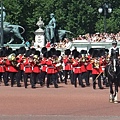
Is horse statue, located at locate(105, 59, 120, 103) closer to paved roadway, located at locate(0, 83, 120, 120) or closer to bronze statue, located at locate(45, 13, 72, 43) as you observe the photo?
paved roadway, located at locate(0, 83, 120, 120)

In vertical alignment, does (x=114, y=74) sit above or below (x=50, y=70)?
above

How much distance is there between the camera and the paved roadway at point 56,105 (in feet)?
46.3

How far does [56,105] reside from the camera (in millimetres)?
16562

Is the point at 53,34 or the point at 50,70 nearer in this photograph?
the point at 50,70

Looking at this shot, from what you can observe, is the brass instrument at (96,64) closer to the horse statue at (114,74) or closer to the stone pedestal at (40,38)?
the horse statue at (114,74)

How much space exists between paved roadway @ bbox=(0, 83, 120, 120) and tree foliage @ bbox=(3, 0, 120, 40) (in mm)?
36527

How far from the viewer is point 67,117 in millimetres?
13844

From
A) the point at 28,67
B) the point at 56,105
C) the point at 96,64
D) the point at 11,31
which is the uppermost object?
the point at 11,31

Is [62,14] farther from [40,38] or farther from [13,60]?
[13,60]

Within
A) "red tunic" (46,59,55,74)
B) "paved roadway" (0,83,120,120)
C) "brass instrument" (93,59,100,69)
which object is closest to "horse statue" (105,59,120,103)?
"paved roadway" (0,83,120,120)

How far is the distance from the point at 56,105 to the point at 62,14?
42876 millimetres

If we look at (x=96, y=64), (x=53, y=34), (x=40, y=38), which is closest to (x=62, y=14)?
(x=53, y=34)

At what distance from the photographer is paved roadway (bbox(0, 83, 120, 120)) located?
14.1 metres

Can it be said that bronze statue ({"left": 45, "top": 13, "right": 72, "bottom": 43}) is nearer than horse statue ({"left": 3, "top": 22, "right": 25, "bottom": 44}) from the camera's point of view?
No
